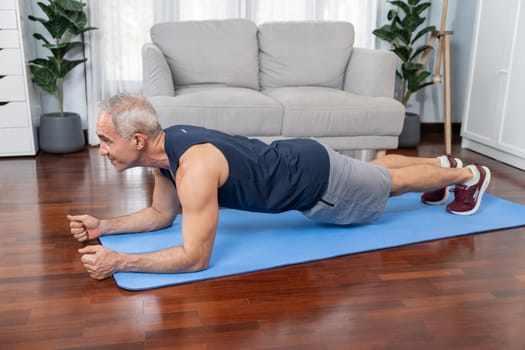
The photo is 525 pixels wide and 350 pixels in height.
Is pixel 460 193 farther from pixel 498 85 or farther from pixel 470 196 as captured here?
pixel 498 85

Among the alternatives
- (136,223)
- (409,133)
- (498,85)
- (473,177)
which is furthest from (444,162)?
(409,133)

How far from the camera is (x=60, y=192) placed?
2865 mm

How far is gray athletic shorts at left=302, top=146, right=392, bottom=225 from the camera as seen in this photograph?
212 centimetres

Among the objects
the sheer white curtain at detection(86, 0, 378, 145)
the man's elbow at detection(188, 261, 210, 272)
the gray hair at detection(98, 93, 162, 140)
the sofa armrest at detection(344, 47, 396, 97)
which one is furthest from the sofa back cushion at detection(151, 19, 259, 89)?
the man's elbow at detection(188, 261, 210, 272)

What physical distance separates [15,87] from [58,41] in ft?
1.34

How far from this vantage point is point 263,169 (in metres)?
1.96

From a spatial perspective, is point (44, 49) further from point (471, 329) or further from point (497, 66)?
point (471, 329)

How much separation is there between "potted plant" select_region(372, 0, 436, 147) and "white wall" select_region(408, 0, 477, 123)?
40 cm

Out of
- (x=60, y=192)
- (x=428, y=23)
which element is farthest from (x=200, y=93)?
(x=428, y=23)

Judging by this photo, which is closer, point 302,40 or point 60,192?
point 60,192

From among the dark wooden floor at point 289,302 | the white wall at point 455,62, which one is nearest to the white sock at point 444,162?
the dark wooden floor at point 289,302

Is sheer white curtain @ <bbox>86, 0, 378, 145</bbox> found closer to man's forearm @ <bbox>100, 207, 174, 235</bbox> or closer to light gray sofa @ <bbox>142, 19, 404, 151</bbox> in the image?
light gray sofa @ <bbox>142, 19, 404, 151</bbox>

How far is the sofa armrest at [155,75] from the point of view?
315 cm

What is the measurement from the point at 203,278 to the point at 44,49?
2669 millimetres
